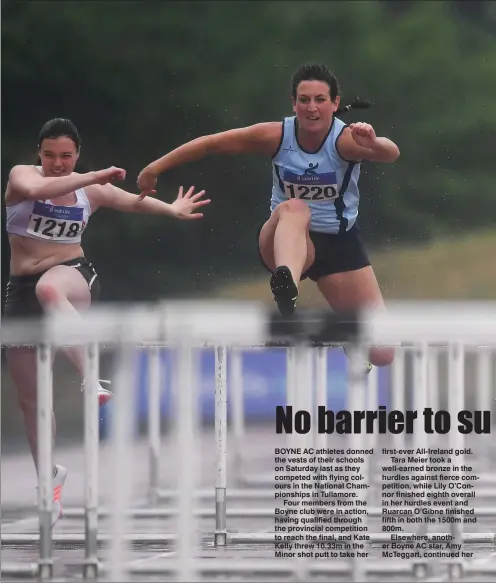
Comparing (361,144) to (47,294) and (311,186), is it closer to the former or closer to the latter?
(311,186)

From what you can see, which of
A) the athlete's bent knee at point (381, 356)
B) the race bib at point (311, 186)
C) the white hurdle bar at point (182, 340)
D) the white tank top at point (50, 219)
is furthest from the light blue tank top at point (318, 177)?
the white hurdle bar at point (182, 340)

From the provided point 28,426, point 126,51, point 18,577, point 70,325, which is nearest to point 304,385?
point 70,325

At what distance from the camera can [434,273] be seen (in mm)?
3611

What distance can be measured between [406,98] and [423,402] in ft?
5.19

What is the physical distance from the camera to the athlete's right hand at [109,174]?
325 centimetres

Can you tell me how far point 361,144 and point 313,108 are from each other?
18cm

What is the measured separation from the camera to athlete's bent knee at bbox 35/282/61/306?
3.32 metres

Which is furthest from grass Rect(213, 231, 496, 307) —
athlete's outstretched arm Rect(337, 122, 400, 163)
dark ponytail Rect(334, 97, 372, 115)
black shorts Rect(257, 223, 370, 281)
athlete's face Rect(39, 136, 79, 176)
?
athlete's face Rect(39, 136, 79, 176)

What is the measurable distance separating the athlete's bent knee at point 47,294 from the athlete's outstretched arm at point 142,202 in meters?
0.29

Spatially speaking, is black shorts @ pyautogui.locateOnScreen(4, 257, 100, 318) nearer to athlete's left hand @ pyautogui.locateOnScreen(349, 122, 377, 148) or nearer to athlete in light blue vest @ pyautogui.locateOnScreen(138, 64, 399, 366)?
athlete in light blue vest @ pyautogui.locateOnScreen(138, 64, 399, 366)

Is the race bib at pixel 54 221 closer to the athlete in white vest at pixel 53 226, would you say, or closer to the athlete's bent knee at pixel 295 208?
the athlete in white vest at pixel 53 226

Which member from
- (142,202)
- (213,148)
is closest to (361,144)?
(213,148)

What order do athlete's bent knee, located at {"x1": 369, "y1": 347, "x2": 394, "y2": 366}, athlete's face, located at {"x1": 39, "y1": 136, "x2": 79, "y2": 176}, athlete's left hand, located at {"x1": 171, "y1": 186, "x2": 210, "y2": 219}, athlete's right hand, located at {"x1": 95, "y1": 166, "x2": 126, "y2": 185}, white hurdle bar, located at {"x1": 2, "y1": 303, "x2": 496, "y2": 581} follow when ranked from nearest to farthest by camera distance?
white hurdle bar, located at {"x1": 2, "y1": 303, "x2": 496, "y2": 581} → athlete's bent knee, located at {"x1": 369, "y1": 347, "x2": 394, "y2": 366} → athlete's right hand, located at {"x1": 95, "y1": 166, "x2": 126, "y2": 185} → athlete's face, located at {"x1": 39, "y1": 136, "x2": 79, "y2": 176} → athlete's left hand, located at {"x1": 171, "y1": 186, "x2": 210, "y2": 219}

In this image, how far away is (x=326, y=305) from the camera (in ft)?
11.0
